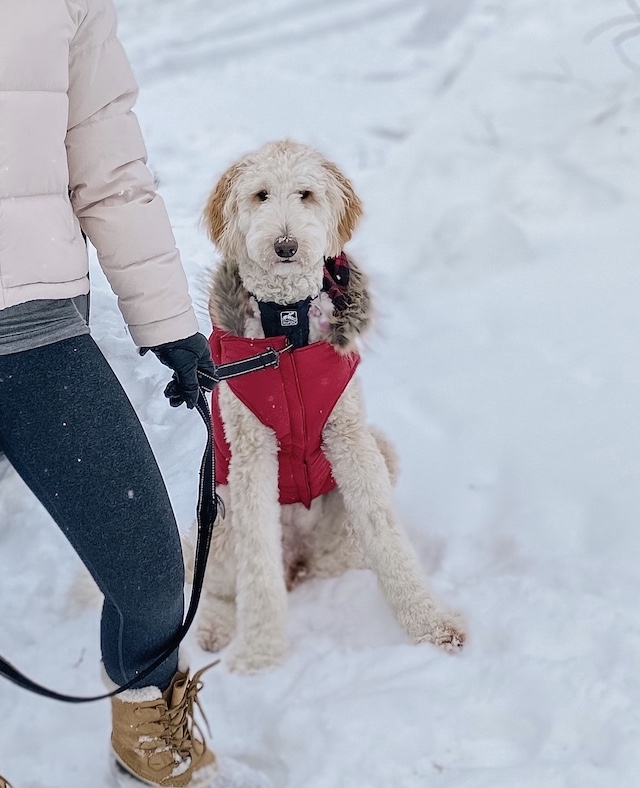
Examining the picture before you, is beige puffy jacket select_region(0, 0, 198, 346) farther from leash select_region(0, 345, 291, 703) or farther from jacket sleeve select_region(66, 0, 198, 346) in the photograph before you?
leash select_region(0, 345, 291, 703)

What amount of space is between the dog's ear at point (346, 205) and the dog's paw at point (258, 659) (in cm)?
119

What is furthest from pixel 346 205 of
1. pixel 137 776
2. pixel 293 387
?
pixel 137 776

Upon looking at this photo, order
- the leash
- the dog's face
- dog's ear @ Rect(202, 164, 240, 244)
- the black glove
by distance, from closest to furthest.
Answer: the leash
the black glove
the dog's face
dog's ear @ Rect(202, 164, 240, 244)

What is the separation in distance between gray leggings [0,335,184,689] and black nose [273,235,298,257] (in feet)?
2.38

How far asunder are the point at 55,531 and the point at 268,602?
0.79m

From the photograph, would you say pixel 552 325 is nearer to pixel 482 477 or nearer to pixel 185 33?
pixel 482 477

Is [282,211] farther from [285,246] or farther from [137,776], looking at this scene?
[137,776]

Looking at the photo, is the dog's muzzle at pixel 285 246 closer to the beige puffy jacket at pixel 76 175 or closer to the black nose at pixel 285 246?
the black nose at pixel 285 246

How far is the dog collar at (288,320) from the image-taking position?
2.06 m

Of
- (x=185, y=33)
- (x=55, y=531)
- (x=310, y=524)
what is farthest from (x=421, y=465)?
(x=185, y=33)

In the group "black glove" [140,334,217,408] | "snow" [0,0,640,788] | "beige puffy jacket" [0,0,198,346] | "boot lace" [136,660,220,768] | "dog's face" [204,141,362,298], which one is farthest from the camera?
"dog's face" [204,141,362,298]

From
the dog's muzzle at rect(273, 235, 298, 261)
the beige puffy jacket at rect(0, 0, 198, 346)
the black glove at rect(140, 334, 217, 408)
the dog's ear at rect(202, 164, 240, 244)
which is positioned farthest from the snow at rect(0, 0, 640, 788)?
the beige puffy jacket at rect(0, 0, 198, 346)

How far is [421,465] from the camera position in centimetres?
270

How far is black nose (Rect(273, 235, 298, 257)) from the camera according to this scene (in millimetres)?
Answer: 1938
